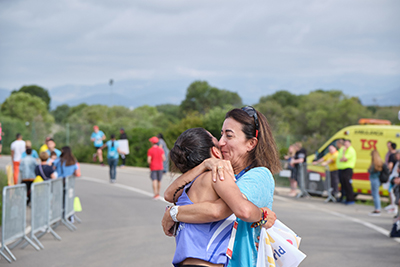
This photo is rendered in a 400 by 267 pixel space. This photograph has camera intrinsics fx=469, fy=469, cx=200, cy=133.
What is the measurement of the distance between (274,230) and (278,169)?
0.41 meters

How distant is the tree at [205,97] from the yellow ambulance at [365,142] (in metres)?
51.8

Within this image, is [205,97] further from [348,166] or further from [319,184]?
[348,166]

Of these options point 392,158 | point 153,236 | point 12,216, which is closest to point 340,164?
point 392,158

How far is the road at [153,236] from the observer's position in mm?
7477

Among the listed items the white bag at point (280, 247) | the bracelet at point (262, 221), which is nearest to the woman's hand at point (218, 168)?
the bracelet at point (262, 221)

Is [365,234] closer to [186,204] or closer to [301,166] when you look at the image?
[301,166]

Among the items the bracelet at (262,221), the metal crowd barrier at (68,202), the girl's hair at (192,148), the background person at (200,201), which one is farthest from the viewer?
the metal crowd barrier at (68,202)

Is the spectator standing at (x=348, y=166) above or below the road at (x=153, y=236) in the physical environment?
above

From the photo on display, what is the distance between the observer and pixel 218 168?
8.59 ft

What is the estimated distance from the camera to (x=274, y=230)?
2850 mm

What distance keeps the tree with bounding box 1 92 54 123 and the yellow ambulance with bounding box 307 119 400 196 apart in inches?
2334

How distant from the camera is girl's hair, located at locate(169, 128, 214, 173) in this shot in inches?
113

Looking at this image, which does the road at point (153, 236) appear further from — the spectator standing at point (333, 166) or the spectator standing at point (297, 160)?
the spectator standing at point (297, 160)

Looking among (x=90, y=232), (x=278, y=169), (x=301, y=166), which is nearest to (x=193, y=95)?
(x=301, y=166)
